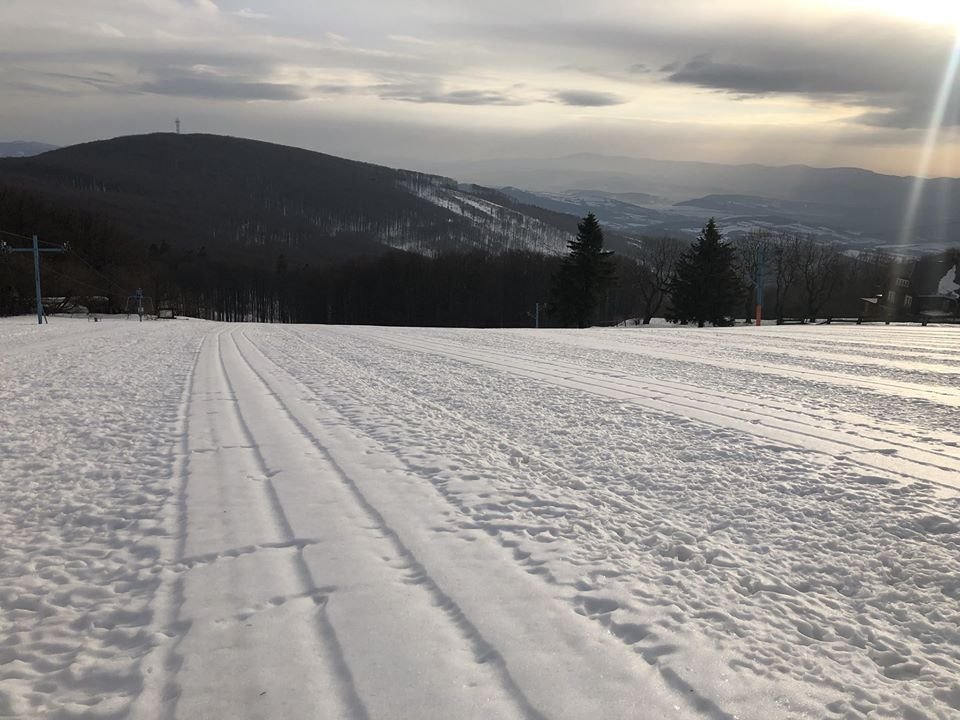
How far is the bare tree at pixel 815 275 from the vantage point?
77.5 metres

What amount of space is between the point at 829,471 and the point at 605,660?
389cm

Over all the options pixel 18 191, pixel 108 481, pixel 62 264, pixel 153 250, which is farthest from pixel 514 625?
pixel 153 250

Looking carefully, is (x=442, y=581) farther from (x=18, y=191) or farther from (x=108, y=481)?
(x=18, y=191)

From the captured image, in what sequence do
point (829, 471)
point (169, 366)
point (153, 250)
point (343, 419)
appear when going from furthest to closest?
point (153, 250) → point (169, 366) → point (343, 419) → point (829, 471)

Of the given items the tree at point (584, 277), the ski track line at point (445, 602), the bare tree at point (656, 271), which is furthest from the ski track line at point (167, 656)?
the bare tree at point (656, 271)

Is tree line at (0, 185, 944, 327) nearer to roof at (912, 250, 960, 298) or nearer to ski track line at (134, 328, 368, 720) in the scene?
roof at (912, 250, 960, 298)

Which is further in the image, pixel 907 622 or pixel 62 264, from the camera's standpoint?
pixel 62 264

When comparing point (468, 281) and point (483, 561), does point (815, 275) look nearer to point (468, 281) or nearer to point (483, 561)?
point (468, 281)

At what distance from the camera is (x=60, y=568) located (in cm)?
439

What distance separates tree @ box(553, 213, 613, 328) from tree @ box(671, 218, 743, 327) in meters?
8.88

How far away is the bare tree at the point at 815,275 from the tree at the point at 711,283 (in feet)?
52.3

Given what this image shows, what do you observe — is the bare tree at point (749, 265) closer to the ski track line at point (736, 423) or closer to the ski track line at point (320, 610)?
the ski track line at point (736, 423)

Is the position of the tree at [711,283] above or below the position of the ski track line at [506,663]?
above

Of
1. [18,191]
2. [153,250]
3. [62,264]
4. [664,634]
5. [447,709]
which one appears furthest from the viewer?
[153,250]
